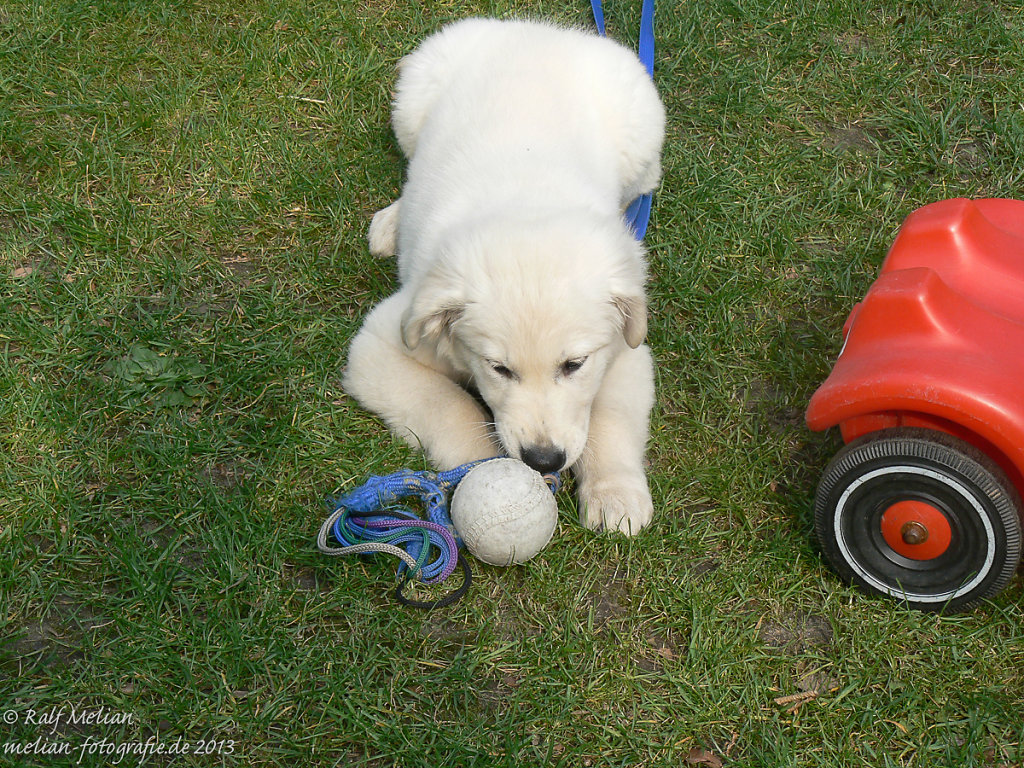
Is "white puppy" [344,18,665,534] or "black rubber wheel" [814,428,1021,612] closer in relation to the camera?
"black rubber wheel" [814,428,1021,612]

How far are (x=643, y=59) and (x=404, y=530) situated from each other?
8.53ft

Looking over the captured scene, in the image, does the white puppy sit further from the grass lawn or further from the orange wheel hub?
the orange wheel hub

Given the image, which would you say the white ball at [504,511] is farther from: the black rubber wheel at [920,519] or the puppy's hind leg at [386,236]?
the puppy's hind leg at [386,236]

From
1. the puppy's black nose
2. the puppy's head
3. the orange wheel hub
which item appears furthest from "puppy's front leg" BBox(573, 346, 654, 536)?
the orange wheel hub

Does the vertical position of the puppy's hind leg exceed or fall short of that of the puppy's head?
it falls short

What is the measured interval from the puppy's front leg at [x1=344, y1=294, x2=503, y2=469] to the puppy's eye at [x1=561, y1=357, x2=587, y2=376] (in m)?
0.35

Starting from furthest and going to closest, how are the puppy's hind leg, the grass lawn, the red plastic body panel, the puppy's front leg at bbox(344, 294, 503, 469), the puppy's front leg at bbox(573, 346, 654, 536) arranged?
1. the puppy's hind leg
2. the puppy's front leg at bbox(344, 294, 503, 469)
3. the puppy's front leg at bbox(573, 346, 654, 536)
4. the grass lawn
5. the red plastic body panel

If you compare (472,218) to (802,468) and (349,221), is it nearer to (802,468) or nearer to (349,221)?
(349,221)

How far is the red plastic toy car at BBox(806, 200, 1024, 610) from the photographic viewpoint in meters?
2.17

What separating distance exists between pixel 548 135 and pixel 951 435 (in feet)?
5.54

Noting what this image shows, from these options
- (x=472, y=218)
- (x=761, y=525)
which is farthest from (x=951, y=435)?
(x=472, y=218)

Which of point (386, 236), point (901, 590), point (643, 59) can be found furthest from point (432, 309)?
point (643, 59)

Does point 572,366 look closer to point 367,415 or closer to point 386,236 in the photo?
point 367,415

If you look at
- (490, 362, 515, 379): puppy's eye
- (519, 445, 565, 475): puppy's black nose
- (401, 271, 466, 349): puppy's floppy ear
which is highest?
(401, 271, 466, 349): puppy's floppy ear
